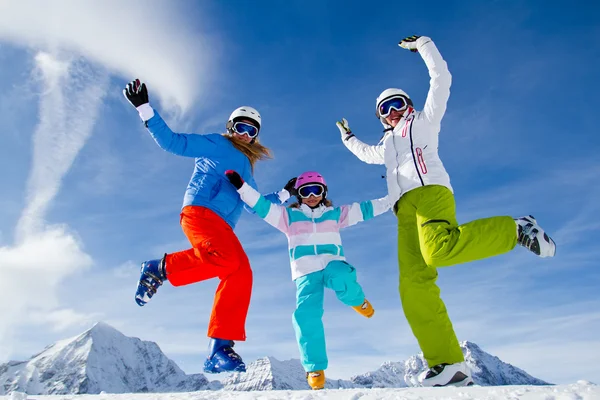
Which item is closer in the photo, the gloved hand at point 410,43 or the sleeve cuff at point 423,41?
the sleeve cuff at point 423,41

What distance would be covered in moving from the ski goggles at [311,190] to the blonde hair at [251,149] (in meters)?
0.68

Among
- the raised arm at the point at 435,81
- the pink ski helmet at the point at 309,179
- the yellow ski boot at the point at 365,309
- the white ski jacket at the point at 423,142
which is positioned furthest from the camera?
the pink ski helmet at the point at 309,179

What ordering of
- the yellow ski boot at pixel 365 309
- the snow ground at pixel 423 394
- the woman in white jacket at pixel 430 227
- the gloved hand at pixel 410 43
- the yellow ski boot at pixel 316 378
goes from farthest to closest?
the yellow ski boot at pixel 365 309 < the yellow ski boot at pixel 316 378 < the gloved hand at pixel 410 43 < the woman in white jacket at pixel 430 227 < the snow ground at pixel 423 394

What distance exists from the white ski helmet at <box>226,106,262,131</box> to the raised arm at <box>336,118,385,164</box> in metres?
1.27

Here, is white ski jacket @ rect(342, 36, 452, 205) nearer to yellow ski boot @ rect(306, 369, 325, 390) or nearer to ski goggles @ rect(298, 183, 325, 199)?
ski goggles @ rect(298, 183, 325, 199)

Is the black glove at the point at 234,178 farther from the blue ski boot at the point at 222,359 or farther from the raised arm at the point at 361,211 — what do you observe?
the blue ski boot at the point at 222,359

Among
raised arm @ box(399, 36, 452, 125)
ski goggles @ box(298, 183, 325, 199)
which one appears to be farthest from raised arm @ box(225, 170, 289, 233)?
raised arm @ box(399, 36, 452, 125)

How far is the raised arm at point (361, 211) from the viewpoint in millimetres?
6117

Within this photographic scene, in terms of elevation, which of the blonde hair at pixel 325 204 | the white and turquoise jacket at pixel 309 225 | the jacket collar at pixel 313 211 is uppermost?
the blonde hair at pixel 325 204

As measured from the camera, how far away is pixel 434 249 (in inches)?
153

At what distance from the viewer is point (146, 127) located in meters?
5.37

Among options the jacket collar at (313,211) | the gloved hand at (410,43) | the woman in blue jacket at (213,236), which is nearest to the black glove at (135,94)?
the woman in blue jacket at (213,236)

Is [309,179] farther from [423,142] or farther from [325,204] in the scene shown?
[423,142]

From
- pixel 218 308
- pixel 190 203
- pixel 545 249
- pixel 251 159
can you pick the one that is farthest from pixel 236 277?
pixel 545 249
